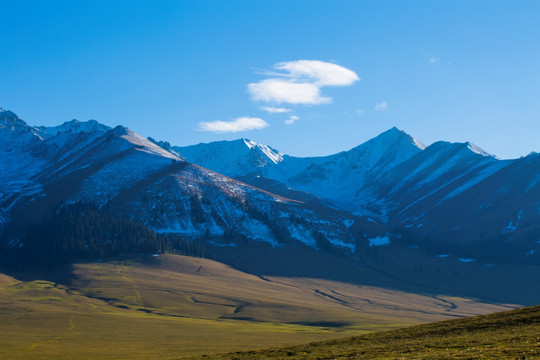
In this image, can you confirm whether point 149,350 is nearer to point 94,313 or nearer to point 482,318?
point 482,318

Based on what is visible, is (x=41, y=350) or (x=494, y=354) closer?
(x=494, y=354)

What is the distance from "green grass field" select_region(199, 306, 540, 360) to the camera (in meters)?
50.1

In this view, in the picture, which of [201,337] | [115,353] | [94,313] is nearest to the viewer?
[115,353]

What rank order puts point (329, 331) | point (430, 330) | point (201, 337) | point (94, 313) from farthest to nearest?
1. point (94, 313)
2. point (329, 331)
3. point (201, 337)
4. point (430, 330)

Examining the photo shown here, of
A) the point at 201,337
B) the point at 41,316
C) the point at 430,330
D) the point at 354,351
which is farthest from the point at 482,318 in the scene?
the point at 41,316

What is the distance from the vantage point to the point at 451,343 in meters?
60.2

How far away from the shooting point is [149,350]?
376 ft

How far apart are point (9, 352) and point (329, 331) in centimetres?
9453

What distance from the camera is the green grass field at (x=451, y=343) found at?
50062mm

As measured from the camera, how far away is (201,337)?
14100 cm

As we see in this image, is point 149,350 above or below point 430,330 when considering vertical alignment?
below

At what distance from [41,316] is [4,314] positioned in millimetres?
14260

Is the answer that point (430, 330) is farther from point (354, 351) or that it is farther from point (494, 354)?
point (494, 354)

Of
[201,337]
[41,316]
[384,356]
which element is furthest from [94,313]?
[384,356]
